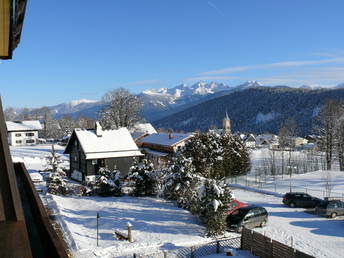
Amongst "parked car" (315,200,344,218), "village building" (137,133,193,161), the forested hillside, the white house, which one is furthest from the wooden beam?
the forested hillside

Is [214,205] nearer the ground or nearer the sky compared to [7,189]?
nearer the ground

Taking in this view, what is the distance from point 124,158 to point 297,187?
21.8 metres

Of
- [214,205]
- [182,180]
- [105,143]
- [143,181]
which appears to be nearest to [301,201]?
[182,180]

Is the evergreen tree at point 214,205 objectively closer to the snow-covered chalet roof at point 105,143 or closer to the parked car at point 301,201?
the parked car at point 301,201

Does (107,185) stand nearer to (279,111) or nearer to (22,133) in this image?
(22,133)

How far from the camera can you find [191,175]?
23.5 metres

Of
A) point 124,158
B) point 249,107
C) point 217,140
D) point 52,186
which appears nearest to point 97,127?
point 124,158

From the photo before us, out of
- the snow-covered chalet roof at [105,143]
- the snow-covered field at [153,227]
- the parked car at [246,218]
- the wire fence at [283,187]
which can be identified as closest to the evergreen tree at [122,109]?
the snow-covered chalet roof at [105,143]

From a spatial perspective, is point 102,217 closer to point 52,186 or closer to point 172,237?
point 172,237

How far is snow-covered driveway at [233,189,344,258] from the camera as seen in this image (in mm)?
16569

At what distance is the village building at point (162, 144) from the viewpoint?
168ft

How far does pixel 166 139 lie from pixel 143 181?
1095 inches

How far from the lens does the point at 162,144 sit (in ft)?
179

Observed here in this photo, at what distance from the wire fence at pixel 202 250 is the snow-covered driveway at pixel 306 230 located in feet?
10.4
